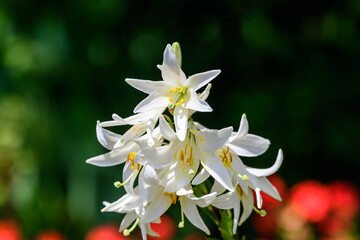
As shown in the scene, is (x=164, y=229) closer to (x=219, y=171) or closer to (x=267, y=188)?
Answer: (x=267, y=188)

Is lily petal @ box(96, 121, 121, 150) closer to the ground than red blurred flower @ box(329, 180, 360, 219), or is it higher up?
higher up

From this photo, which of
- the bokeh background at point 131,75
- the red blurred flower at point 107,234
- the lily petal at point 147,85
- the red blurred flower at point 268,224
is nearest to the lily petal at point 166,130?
the lily petal at point 147,85

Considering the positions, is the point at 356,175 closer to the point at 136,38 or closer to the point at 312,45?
the point at 312,45

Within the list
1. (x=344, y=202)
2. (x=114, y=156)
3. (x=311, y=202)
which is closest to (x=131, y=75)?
(x=311, y=202)

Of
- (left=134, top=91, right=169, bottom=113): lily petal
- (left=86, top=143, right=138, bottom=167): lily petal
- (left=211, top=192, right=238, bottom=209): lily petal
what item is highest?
(left=134, top=91, right=169, bottom=113): lily petal

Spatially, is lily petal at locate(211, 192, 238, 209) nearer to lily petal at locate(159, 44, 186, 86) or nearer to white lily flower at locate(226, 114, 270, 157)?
white lily flower at locate(226, 114, 270, 157)

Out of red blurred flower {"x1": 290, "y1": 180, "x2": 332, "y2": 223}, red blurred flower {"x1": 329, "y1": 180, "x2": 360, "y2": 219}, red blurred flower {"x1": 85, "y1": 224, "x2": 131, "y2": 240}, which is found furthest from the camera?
red blurred flower {"x1": 329, "y1": 180, "x2": 360, "y2": 219}

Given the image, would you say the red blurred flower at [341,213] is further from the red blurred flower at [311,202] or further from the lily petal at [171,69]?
the lily petal at [171,69]

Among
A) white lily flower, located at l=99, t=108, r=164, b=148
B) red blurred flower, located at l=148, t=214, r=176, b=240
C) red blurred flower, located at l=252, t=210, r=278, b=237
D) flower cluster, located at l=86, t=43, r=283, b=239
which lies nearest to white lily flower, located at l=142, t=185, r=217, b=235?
flower cluster, located at l=86, t=43, r=283, b=239
